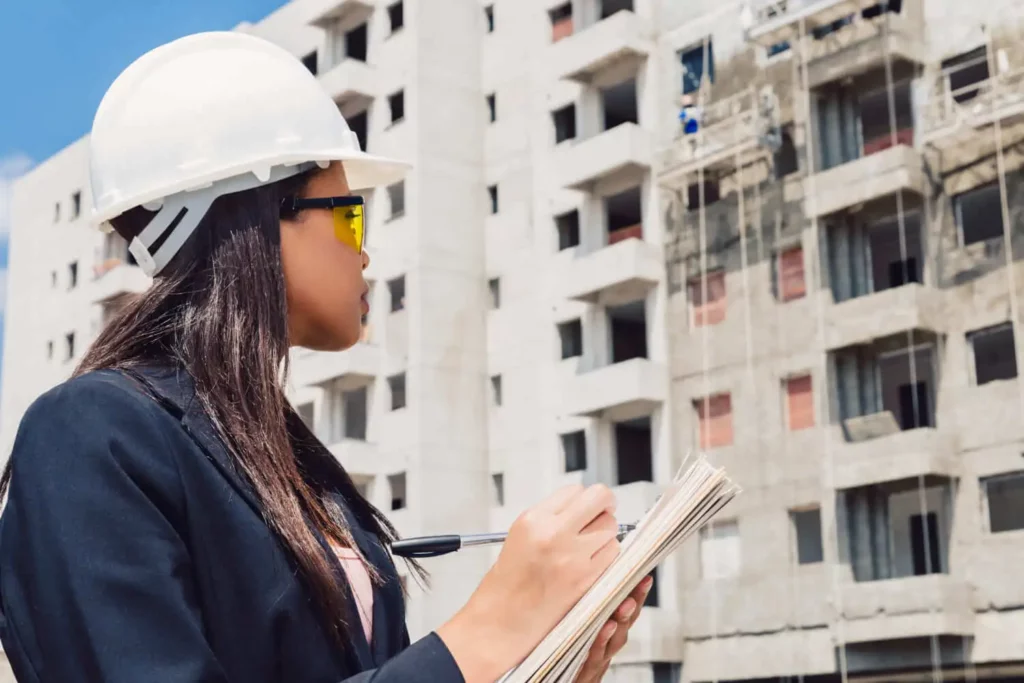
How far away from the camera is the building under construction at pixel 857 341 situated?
20453 millimetres

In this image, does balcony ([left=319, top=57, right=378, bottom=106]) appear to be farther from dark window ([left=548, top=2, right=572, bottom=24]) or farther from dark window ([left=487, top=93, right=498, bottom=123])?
dark window ([left=548, top=2, right=572, bottom=24])

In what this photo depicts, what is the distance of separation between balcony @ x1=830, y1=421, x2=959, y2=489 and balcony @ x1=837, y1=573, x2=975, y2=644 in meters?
1.44

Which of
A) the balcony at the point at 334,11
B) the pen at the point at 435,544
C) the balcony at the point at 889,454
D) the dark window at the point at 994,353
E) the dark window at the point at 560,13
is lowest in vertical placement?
the pen at the point at 435,544

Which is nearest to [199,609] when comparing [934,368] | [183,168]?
[183,168]

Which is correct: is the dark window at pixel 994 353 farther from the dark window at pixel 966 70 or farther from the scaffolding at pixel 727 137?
the scaffolding at pixel 727 137

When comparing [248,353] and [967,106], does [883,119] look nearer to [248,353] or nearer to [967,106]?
[967,106]

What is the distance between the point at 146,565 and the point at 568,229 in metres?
26.5

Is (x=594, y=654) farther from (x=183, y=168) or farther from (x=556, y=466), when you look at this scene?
(x=556, y=466)

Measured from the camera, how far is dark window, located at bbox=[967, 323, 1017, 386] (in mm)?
20766

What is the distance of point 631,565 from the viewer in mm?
1562

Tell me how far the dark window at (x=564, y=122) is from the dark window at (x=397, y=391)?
19.3 feet

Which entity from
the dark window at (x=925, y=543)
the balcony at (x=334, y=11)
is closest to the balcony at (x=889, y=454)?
the dark window at (x=925, y=543)

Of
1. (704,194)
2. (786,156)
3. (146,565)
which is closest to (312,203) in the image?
(146,565)

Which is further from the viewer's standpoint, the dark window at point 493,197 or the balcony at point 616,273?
the dark window at point 493,197
